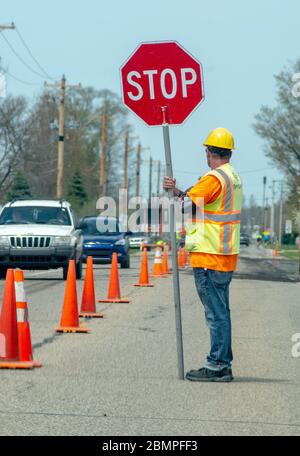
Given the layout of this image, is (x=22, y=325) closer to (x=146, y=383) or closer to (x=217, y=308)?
(x=146, y=383)

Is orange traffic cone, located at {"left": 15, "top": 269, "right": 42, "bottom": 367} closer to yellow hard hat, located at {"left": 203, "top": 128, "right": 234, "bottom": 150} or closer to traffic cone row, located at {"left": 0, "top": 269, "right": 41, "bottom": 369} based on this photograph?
traffic cone row, located at {"left": 0, "top": 269, "right": 41, "bottom": 369}

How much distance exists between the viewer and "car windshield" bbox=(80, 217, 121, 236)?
114 feet

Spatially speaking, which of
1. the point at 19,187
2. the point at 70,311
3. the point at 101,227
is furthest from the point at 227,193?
the point at 19,187

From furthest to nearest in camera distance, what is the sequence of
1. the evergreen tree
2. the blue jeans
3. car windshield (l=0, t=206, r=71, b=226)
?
the evergreen tree < car windshield (l=0, t=206, r=71, b=226) < the blue jeans

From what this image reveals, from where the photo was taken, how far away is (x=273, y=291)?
78.7 ft

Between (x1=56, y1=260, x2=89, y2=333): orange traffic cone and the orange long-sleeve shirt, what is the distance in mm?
4065

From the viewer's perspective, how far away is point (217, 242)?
9.77m

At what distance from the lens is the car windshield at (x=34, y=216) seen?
84.3ft

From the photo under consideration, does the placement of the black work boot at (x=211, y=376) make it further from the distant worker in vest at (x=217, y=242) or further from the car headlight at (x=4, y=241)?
the car headlight at (x=4, y=241)

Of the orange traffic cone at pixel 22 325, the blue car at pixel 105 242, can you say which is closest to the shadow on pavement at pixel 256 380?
the orange traffic cone at pixel 22 325

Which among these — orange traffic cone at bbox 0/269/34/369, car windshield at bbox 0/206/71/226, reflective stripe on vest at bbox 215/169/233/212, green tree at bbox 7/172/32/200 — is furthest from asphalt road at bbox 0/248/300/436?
green tree at bbox 7/172/32/200

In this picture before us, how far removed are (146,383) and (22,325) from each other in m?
1.57

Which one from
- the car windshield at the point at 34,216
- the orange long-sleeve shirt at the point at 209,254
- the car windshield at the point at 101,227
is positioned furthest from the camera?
the car windshield at the point at 101,227

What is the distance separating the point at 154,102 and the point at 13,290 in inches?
86.2
